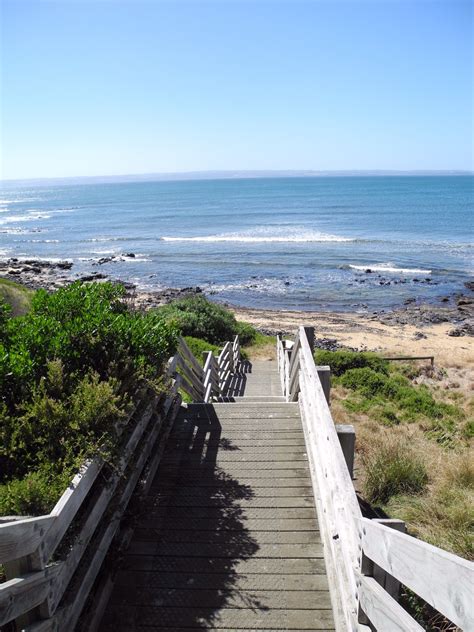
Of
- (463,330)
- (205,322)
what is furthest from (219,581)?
(463,330)

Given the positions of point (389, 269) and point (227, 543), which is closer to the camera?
point (227, 543)

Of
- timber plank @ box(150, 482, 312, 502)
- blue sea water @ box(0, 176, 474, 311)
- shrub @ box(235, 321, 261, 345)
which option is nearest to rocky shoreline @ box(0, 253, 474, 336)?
blue sea water @ box(0, 176, 474, 311)

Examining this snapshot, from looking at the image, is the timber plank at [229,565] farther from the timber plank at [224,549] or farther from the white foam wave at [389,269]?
the white foam wave at [389,269]

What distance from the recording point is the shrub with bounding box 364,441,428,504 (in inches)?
251

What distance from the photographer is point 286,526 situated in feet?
15.0

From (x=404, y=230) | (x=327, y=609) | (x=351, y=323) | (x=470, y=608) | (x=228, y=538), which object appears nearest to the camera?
(x=470, y=608)

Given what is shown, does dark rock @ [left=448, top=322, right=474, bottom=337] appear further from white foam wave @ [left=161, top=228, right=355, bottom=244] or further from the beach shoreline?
white foam wave @ [left=161, top=228, right=355, bottom=244]

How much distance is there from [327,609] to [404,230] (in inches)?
2632

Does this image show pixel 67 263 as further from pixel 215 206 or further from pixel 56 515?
pixel 215 206

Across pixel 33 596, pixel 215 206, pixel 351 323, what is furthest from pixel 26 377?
pixel 215 206

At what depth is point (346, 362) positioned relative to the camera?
16.9 metres

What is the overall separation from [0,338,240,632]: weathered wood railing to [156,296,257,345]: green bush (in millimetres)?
14216

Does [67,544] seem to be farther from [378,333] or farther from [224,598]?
[378,333]

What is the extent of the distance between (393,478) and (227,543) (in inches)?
115
